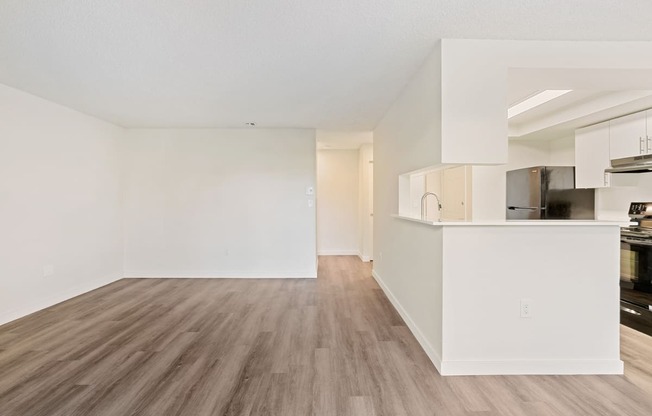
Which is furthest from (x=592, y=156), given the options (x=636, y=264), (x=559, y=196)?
(x=636, y=264)

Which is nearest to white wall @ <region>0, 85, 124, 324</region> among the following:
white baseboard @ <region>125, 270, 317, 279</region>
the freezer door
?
white baseboard @ <region>125, 270, 317, 279</region>

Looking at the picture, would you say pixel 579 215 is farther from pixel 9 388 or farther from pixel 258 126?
pixel 9 388

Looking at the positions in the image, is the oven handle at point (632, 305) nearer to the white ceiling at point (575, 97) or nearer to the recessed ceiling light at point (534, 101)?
the white ceiling at point (575, 97)

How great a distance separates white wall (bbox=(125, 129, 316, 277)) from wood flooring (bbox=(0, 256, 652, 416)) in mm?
1491

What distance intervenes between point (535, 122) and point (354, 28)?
3.44 meters

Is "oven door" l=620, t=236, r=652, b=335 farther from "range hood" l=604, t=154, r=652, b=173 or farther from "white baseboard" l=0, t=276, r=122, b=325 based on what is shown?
"white baseboard" l=0, t=276, r=122, b=325

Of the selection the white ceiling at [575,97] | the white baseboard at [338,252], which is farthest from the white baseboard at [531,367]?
the white baseboard at [338,252]

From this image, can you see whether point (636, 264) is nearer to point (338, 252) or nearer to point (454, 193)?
point (454, 193)

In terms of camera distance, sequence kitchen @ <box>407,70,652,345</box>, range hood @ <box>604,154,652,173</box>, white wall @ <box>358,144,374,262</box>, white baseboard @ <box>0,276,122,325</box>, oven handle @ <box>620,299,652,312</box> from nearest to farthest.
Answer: oven handle @ <box>620,299,652,312</box> < kitchen @ <box>407,70,652,345</box> < range hood @ <box>604,154,652,173</box> < white baseboard @ <box>0,276,122,325</box> < white wall @ <box>358,144,374,262</box>

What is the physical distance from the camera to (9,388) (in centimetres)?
210

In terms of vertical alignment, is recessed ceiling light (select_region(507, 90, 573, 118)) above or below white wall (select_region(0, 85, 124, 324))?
above

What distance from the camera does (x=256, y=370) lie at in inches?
91.4

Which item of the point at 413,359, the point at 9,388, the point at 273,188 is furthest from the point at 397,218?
the point at 9,388

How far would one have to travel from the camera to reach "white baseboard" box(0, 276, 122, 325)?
3.26 metres
